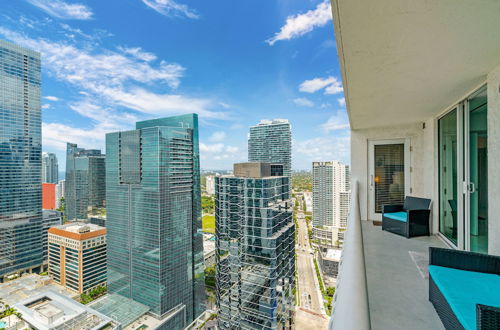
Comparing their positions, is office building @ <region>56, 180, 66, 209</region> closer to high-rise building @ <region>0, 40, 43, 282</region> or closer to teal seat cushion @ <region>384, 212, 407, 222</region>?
high-rise building @ <region>0, 40, 43, 282</region>

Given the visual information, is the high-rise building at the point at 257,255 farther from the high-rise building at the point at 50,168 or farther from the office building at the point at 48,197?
the high-rise building at the point at 50,168

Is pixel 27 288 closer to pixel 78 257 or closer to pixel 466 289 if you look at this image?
pixel 78 257

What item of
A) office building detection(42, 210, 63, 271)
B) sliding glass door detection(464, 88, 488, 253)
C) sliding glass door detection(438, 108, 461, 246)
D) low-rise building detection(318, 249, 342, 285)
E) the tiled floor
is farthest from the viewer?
office building detection(42, 210, 63, 271)

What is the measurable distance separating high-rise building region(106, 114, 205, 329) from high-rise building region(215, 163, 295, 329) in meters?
8.52

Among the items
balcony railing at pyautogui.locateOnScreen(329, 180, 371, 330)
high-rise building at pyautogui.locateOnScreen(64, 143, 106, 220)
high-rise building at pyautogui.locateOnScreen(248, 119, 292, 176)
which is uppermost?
high-rise building at pyautogui.locateOnScreen(248, 119, 292, 176)

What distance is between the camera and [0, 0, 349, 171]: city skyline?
26.2 meters

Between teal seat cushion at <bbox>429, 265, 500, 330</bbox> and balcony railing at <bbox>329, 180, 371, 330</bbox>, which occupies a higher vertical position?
balcony railing at <bbox>329, 180, 371, 330</bbox>

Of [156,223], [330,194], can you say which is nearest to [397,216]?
[156,223]

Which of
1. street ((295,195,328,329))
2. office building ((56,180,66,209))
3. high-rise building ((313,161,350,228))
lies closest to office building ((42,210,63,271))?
office building ((56,180,66,209))

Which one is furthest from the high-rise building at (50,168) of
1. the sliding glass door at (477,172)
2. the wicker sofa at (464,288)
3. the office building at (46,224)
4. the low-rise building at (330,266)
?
the sliding glass door at (477,172)

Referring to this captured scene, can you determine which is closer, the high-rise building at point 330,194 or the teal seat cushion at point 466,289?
the teal seat cushion at point 466,289

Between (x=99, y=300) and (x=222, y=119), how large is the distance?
33285 mm

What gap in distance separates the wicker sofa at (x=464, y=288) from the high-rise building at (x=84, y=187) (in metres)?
43.8

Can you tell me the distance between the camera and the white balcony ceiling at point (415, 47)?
1202 mm
